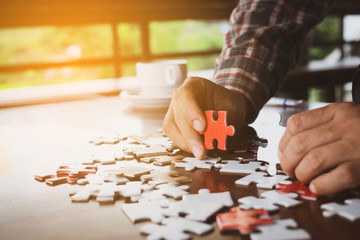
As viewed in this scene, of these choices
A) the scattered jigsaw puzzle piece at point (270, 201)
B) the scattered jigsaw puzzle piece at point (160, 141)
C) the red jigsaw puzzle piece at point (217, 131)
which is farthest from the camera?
the scattered jigsaw puzzle piece at point (160, 141)

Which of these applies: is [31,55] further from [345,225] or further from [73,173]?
[345,225]

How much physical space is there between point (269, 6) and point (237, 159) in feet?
3.33

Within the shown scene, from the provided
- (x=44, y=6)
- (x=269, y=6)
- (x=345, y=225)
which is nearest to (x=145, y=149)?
(x=345, y=225)

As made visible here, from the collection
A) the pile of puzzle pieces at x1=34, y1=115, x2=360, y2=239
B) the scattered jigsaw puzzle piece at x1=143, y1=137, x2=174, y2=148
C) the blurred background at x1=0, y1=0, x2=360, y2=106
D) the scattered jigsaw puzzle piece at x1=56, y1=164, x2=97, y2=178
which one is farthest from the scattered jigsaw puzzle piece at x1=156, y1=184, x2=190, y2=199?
the blurred background at x1=0, y1=0, x2=360, y2=106

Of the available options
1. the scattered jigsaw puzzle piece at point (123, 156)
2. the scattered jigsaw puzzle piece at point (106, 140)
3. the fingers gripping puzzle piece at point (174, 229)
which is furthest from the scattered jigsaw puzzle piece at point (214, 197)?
the scattered jigsaw puzzle piece at point (106, 140)

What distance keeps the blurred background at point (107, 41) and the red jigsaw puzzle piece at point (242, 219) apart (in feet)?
9.40

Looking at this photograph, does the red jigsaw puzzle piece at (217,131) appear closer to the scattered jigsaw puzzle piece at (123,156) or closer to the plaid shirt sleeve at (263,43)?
the scattered jigsaw puzzle piece at (123,156)

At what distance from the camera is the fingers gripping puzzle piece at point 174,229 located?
651 mm

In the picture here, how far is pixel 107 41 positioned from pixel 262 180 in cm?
418

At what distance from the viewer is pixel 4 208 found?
816mm

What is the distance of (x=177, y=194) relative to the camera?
2.71 ft

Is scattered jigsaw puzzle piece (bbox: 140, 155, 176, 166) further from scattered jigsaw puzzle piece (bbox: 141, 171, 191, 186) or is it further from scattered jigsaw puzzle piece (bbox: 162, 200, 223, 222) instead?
scattered jigsaw puzzle piece (bbox: 162, 200, 223, 222)

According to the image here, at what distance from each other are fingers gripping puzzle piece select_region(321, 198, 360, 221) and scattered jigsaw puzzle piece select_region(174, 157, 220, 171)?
0.35 m

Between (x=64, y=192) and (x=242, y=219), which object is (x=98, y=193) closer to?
(x=64, y=192)
